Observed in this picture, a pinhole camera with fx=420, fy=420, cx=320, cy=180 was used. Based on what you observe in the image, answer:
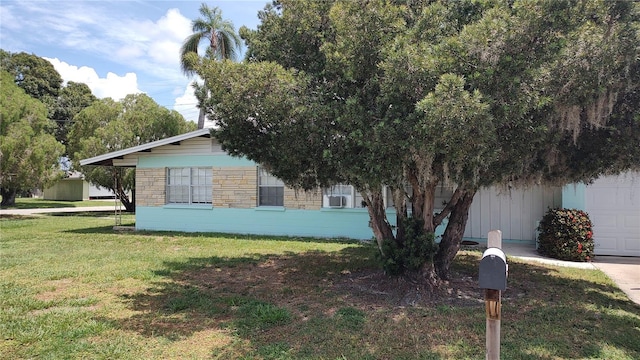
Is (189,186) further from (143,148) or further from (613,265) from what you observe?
(613,265)

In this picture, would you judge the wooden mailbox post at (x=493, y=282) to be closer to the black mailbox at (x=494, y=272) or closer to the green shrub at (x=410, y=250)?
the black mailbox at (x=494, y=272)

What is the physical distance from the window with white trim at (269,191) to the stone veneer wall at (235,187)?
0.18 m

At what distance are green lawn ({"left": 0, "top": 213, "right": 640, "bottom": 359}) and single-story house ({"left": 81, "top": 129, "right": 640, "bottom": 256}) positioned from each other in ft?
8.80

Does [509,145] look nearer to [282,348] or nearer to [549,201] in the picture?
[282,348]

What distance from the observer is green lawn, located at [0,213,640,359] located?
14.9ft

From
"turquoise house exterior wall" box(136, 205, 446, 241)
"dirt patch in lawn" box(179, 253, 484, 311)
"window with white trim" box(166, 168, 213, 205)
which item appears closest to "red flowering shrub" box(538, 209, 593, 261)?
"turquoise house exterior wall" box(136, 205, 446, 241)

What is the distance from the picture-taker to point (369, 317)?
216 inches

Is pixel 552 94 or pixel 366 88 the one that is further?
pixel 366 88

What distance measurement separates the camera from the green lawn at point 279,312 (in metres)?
4.53

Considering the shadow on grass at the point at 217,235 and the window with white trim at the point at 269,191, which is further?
the window with white trim at the point at 269,191

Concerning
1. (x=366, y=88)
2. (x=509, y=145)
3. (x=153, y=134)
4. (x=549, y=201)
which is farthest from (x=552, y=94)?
(x=153, y=134)

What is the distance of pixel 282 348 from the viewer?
4.54m

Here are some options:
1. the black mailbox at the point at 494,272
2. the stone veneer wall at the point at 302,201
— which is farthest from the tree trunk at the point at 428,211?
the stone veneer wall at the point at 302,201

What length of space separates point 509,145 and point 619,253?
7.18 meters
